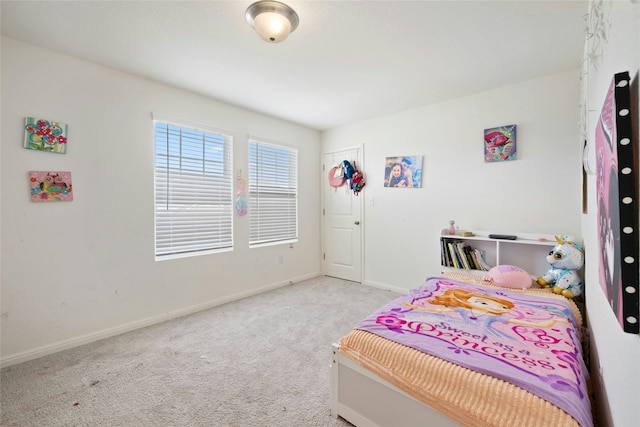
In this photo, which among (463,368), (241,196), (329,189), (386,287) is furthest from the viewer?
(329,189)

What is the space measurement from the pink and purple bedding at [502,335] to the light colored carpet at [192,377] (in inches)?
26.6

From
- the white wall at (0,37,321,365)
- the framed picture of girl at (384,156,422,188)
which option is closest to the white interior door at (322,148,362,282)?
the framed picture of girl at (384,156,422,188)

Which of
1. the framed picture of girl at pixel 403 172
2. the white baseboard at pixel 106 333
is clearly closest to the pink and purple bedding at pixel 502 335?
the framed picture of girl at pixel 403 172

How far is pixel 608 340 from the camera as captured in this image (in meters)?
0.99

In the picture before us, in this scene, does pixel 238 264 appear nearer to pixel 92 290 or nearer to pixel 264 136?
pixel 92 290

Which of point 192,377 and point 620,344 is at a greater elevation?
point 620,344

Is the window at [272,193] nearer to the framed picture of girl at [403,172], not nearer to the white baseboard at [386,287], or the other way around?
the white baseboard at [386,287]

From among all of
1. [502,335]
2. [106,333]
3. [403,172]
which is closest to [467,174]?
[403,172]

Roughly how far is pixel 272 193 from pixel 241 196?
51cm

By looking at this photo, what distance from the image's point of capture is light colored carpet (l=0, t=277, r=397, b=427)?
1.48 meters

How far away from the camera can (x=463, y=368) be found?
1143 millimetres

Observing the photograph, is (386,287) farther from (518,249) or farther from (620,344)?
(620,344)

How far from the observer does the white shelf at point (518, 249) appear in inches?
100

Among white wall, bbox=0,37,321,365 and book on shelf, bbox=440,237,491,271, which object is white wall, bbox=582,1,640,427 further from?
white wall, bbox=0,37,321,365
